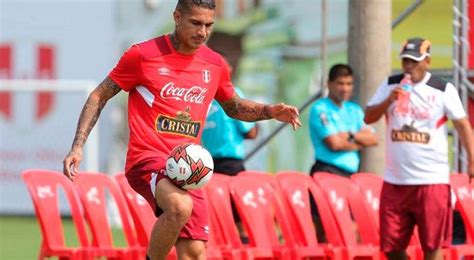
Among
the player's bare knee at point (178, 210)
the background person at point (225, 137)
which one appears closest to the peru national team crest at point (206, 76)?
the player's bare knee at point (178, 210)

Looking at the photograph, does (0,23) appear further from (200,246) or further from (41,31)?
(200,246)

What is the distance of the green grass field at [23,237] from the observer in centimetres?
1625

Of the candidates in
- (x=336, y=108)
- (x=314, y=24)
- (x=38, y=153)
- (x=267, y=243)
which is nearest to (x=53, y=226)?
(x=267, y=243)

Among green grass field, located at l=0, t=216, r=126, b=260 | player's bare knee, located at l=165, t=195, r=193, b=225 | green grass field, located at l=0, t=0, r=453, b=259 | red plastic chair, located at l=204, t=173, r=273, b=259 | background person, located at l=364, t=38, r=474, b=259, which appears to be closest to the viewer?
player's bare knee, located at l=165, t=195, r=193, b=225

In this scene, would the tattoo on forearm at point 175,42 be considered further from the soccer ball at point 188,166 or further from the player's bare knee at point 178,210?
the player's bare knee at point 178,210

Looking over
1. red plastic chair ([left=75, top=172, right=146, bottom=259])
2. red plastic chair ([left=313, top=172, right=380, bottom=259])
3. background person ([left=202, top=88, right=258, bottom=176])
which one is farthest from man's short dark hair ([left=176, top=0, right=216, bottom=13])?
background person ([left=202, top=88, right=258, bottom=176])

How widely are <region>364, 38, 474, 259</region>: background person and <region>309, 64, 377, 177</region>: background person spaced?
1.88 m

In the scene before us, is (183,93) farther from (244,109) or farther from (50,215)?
(50,215)

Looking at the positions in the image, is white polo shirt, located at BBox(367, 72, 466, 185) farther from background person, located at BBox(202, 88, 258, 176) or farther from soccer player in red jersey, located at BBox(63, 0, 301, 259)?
background person, located at BBox(202, 88, 258, 176)

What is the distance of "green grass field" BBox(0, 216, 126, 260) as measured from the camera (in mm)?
16250

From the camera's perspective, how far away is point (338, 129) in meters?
13.2

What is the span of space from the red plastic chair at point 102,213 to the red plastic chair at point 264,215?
2.85 feet

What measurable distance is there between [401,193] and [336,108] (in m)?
2.20

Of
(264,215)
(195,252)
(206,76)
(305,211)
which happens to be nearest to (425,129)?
(305,211)
